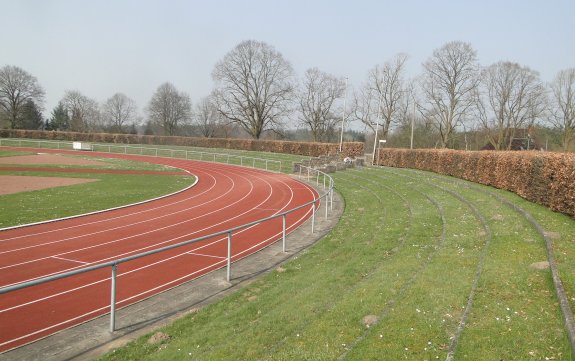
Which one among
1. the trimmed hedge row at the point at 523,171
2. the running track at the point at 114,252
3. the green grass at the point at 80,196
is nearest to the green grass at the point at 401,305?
the trimmed hedge row at the point at 523,171

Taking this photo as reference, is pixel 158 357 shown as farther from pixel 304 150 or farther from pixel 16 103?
pixel 16 103

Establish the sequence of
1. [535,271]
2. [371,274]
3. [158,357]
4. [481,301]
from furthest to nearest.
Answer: [371,274] < [535,271] < [481,301] < [158,357]

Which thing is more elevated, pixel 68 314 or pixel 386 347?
pixel 386 347

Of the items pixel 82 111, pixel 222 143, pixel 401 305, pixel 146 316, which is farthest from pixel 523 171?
pixel 82 111

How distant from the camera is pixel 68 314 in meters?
7.85

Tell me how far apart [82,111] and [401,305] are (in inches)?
4750

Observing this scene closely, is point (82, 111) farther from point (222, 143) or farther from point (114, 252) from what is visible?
point (114, 252)

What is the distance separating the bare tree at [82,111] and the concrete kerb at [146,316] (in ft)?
358

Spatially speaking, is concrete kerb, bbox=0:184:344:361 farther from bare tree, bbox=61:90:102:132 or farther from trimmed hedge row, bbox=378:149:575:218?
bare tree, bbox=61:90:102:132

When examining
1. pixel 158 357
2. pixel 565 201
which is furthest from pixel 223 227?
pixel 565 201

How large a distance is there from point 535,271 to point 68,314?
8.74 metres

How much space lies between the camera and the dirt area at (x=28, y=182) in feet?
74.0

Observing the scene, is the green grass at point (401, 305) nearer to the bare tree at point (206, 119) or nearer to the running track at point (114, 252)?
the running track at point (114, 252)

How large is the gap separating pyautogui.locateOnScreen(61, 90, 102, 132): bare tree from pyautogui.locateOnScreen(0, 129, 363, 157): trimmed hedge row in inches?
1308
